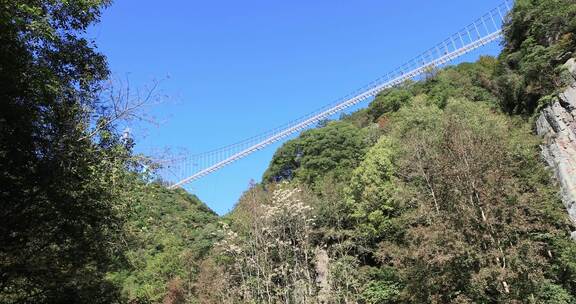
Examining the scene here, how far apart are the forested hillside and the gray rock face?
1.25 ft

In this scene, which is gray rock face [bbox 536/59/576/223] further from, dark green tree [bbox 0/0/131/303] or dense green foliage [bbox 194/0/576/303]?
dark green tree [bbox 0/0/131/303]

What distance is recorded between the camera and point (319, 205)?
2381 cm

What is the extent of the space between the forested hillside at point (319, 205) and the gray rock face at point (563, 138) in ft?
1.25

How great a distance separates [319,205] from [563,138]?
38.7ft

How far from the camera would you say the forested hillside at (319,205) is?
756cm

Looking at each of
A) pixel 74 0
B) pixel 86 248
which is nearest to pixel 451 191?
pixel 86 248

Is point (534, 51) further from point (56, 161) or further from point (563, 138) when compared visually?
point (56, 161)

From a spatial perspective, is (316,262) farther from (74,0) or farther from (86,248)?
(74,0)

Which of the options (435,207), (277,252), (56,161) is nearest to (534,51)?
(435,207)

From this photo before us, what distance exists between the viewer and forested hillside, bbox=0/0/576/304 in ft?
24.8

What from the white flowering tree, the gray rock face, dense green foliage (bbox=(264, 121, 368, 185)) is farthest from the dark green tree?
dense green foliage (bbox=(264, 121, 368, 185))

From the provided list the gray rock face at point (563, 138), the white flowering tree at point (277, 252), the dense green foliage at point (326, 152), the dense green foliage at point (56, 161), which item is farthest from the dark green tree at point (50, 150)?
the dense green foliage at point (326, 152)

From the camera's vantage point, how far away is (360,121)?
43.2 meters

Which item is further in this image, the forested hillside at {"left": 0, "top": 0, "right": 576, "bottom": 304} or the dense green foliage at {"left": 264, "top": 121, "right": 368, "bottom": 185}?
the dense green foliage at {"left": 264, "top": 121, "right": 368, "bottom": 185}
